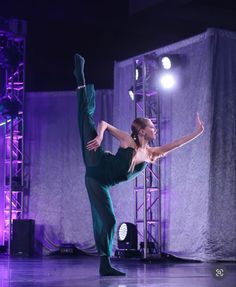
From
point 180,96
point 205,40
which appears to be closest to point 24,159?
point 180,96

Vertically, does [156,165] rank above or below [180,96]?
below

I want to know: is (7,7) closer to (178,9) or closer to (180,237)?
(178,9)

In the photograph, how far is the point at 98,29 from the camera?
35.6ft

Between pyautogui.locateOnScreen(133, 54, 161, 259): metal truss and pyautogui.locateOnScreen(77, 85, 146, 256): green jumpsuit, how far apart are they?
387 centimetres

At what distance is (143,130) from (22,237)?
231 inches

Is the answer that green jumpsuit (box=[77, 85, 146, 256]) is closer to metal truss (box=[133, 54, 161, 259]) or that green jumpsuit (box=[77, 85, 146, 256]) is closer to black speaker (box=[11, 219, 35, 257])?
metal truss (box=[133, 54, 161, 259])

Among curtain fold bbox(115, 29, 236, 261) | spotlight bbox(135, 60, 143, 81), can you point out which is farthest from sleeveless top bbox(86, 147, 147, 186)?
spotlight bbox(135, 60, 143, 81)

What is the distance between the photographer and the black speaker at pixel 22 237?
10.2 metres

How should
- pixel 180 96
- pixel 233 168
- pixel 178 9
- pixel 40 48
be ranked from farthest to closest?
1. pixel 40 48
2. pixel 178 9
3. pixel 180 96
4. pixel 233 168

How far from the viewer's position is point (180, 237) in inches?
353

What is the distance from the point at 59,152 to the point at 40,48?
6.53 feet

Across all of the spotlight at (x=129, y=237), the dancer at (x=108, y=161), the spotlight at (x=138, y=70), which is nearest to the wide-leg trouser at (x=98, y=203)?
the dancer at (x=108, y=161)

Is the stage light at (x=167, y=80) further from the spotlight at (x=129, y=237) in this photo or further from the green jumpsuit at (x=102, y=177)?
the green jumpsuit at (x=102, y=177)

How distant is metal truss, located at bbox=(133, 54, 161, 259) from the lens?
9000 mm
